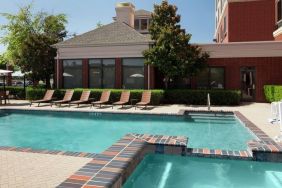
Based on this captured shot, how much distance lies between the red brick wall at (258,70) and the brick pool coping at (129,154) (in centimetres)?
1502

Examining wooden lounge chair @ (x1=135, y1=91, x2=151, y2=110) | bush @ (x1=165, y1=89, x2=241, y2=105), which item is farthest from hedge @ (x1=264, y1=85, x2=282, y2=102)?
wooden lounge chair @ (x1=135, y1=91, x2=151, y2=110)

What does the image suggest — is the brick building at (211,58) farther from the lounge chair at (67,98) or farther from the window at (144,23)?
the window at (144,23)

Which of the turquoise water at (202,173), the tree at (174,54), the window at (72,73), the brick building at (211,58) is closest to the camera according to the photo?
the turquoise water at (202,173)

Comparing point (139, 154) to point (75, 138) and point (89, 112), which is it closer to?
point (75, 138)

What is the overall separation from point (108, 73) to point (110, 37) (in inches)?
130

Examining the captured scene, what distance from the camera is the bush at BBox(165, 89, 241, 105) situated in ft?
65.8

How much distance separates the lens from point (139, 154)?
22.6ft

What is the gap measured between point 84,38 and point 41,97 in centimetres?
651

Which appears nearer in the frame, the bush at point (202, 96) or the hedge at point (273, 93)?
the hedge at point (273, 93)

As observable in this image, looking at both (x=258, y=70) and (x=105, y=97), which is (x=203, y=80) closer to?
(x=258, y=70)

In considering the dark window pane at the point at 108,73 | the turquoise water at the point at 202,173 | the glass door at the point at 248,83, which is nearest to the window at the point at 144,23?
the dark window pane at the point at 108,73

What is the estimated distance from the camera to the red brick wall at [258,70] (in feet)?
71.1

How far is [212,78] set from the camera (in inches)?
915

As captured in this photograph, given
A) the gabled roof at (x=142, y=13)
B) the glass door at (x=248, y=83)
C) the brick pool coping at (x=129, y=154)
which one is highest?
the gabled roof at (x=142, y=13)
